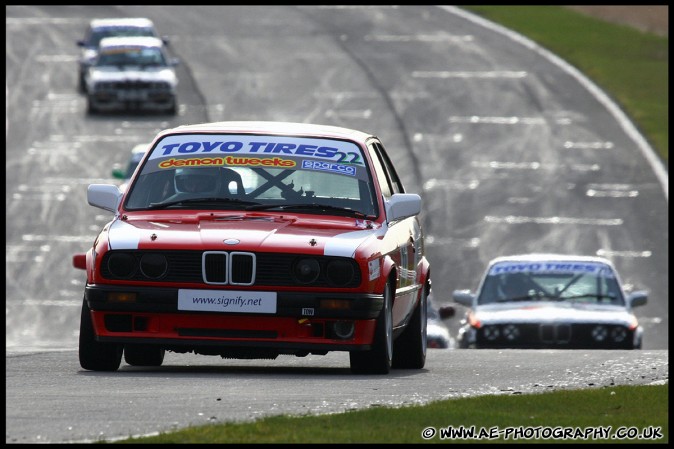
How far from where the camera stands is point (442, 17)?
60781 millimetres

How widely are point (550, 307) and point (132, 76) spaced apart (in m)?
25.0

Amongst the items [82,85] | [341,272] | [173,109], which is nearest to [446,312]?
[341,272]

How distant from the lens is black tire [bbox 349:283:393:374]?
11250mm

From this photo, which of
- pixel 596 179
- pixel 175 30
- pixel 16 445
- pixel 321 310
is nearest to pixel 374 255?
pixel 321 310

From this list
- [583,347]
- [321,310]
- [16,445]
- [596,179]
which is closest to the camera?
[16,445]

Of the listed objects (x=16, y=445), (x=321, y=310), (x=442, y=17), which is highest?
(x=16, y=445)

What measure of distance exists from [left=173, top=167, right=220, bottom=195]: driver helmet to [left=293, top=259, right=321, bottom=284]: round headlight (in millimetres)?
1171

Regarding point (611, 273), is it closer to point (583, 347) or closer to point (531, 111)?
point (583, 347)

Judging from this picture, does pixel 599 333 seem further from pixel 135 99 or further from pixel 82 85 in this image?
pixel 82 85

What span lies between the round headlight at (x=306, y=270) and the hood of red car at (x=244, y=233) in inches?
2.9

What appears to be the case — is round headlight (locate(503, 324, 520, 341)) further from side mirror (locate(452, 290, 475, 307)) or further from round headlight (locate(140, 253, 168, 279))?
round headlight (locate(140, 253, 168, 279))

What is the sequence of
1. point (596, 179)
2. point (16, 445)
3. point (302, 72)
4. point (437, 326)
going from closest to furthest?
point (16, 445)
point (437, 326)
point (596, 179)
point (302, 72)

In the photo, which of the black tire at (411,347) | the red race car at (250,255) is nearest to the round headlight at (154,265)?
the red race car at (250,255)

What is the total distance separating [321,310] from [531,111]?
1391 inches
